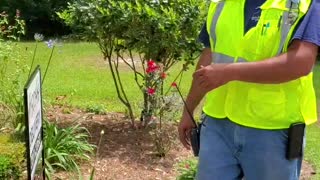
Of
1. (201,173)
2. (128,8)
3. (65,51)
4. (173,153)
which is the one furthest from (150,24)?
(65,51)

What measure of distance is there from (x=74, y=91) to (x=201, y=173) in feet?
19.7

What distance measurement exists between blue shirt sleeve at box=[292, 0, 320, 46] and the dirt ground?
2.91 m

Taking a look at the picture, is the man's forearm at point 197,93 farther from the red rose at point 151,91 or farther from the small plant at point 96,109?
the small plant at point 96,109

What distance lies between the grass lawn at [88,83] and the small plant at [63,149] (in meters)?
1.48

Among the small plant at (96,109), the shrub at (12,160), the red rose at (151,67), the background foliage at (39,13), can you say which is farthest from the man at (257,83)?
the background foliage at (39,13)

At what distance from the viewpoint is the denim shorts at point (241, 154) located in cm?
274

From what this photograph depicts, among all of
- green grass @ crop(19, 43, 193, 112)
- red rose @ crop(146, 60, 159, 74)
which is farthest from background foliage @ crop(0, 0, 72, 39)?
red rose @ crop(146, 60, 159, 74)

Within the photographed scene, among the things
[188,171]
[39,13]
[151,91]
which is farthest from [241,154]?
[39,13]

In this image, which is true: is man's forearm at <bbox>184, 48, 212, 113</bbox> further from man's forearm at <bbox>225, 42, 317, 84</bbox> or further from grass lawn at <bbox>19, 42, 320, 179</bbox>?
grass lawn at <bbox>19, 42, 320, 179</bbox>

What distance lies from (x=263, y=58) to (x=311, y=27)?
0.73ft

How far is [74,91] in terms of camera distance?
8844 mm

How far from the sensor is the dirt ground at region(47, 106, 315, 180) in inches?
214

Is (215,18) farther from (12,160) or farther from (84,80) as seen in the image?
(84,80)

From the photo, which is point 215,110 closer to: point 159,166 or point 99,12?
point 159,166
